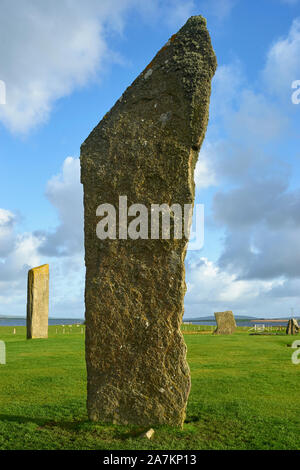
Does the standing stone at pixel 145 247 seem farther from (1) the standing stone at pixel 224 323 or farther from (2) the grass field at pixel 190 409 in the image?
(1) the standing stone at pixel 224 323

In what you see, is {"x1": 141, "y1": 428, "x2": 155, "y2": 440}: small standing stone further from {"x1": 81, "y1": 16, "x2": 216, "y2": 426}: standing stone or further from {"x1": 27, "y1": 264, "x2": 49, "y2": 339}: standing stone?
{"x1": 27, "y1": 264, "x2": 49, "y2": 339}: standing stone

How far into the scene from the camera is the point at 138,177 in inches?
262

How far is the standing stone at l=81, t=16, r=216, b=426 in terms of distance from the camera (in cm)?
634

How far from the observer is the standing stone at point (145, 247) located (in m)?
6.34

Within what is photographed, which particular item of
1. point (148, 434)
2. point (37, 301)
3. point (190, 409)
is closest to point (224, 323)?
point (37, 301)

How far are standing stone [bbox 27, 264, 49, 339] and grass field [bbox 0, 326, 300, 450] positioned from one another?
804 centimetres

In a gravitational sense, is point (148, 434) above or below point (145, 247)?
below

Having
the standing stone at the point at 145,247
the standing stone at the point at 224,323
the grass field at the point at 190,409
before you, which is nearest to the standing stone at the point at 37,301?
the grass field at the point at 190,409

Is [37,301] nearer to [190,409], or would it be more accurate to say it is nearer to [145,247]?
[190,409]

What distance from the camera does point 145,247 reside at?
21.6ft

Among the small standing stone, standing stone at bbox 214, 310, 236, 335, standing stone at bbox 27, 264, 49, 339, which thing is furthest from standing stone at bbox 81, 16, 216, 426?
→ standing stone at bbox 214, 310, 236, 335

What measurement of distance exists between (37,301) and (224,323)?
1297 centimetres

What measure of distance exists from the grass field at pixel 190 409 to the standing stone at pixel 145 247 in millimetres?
544
